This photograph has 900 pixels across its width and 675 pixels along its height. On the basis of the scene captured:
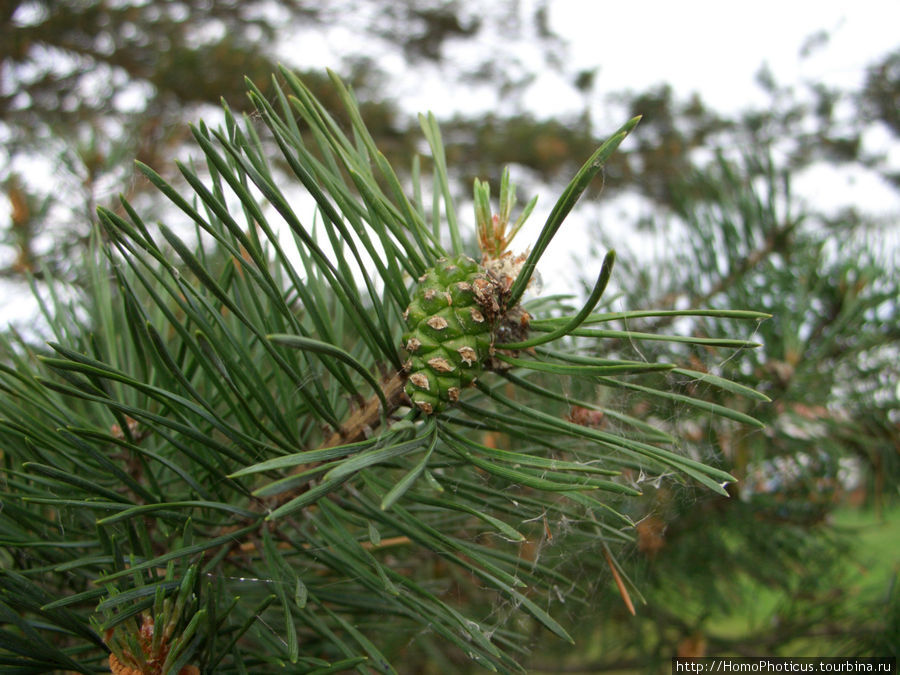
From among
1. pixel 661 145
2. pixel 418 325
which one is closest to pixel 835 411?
pixel 418 325

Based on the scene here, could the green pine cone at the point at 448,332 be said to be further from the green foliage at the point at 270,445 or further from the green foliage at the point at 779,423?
the green foliage at the point at 779,423

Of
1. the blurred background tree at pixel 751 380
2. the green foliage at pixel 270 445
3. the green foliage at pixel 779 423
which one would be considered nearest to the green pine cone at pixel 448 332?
the green foliage at pixel 270 445

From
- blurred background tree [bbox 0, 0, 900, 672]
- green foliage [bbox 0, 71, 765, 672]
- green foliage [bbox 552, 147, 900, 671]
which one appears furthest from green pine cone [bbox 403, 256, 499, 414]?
green foliage [bbox 552, 147, 900, 671]

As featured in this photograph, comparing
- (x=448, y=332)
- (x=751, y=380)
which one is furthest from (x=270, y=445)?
(x=751, y=380)

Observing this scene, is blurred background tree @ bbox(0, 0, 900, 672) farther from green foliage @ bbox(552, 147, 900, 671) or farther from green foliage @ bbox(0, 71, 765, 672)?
green foliage @ bbox(0, 71, 765, 672)

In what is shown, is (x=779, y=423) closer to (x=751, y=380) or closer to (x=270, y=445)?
(x=751, y=380)

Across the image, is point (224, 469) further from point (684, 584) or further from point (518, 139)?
point (518, 139)

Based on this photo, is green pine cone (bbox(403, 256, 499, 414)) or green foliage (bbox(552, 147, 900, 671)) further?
green foliage (bbox(552, 147, 900, 671))
